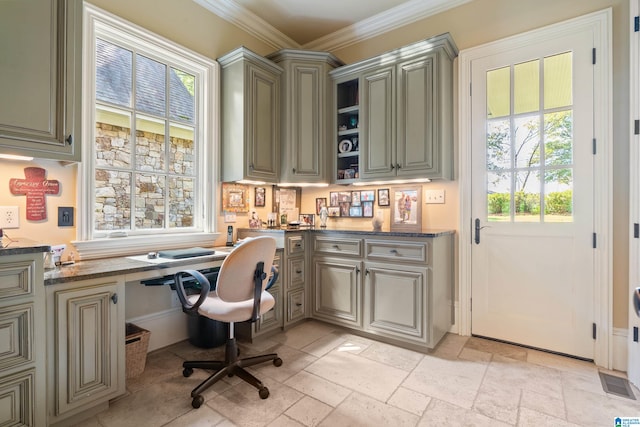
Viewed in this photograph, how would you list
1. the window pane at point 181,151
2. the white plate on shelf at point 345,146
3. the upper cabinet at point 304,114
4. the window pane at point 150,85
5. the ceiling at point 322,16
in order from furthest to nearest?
the white plate on shelf at point 345,146, the upper cabinet at point 304,114, the ceiling at point 322,16, the window pane at point 181,151, the window pane at point 150,85

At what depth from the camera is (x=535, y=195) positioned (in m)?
2.46

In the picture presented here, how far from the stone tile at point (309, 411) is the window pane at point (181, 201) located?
1.79m

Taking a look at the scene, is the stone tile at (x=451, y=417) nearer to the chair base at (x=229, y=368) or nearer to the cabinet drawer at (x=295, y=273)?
the chair base at (x=229, y=368)

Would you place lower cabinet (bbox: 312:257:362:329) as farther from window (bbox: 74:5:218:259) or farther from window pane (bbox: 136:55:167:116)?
window pane (bbox: 136:55:167:116)

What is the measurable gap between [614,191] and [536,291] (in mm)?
912

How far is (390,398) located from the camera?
180cm

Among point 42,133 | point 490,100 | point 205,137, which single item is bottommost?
point 42,133

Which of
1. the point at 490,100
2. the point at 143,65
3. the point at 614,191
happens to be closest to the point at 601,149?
the point at 614,191

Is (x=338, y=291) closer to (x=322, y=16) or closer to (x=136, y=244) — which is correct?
Result: (x=136, y=244)

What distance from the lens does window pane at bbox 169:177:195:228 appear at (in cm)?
267

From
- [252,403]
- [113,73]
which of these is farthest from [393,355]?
[113,73]

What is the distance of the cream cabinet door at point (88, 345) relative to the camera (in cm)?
149

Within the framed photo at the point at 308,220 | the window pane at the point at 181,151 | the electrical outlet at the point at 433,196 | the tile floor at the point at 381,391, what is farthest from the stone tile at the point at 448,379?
the window pane at the point at 181,151

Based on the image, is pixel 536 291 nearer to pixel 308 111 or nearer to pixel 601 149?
pixel 601 149
